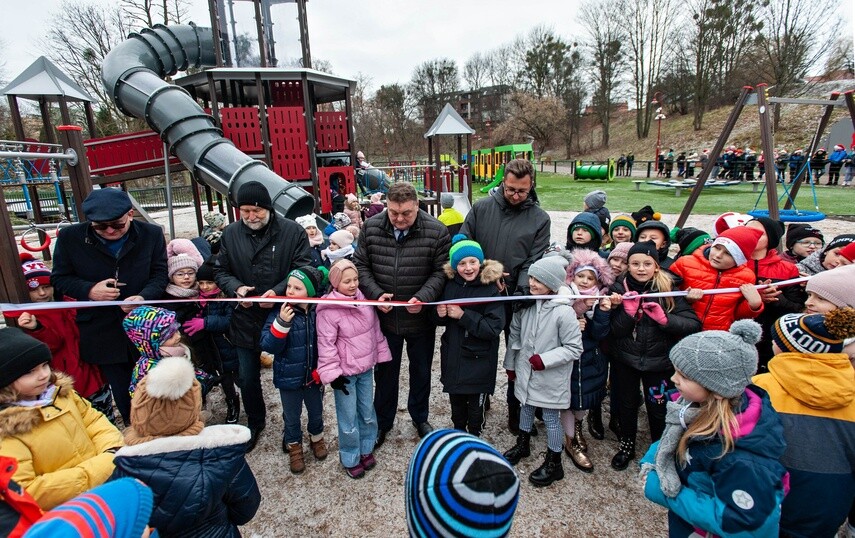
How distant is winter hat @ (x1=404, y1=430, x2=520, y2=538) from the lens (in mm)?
1079

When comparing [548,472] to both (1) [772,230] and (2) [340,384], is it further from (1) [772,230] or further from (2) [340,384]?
(1) [772,230]

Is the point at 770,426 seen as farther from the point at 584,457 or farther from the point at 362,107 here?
the point at 362,107

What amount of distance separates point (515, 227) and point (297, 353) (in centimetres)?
199

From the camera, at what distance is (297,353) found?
122 inches

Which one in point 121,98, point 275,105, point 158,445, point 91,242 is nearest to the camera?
point 158,445

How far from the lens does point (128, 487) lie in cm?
124

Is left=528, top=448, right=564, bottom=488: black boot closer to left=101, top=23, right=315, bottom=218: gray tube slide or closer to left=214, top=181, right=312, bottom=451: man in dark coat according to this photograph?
left=214, top=181, right=312, bottom=451: man in dark coat

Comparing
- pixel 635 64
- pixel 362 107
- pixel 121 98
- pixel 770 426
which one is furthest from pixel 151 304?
pixel 635 64

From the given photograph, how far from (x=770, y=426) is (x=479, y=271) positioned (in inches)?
73.6

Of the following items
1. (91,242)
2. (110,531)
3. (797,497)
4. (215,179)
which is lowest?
(797,497)

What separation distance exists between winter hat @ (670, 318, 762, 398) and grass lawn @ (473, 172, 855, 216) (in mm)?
14118

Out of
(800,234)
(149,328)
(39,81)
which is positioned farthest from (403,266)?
(39,81)

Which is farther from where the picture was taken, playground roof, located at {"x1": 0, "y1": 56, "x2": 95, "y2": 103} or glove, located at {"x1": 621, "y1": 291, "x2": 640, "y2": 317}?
playground roof, located at {"x1": 0, "y1": 56, "x2": 95, "y2": 103}

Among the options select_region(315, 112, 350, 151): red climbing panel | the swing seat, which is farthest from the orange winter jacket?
select_region(315, 112, 350, 151): red climbing panel
